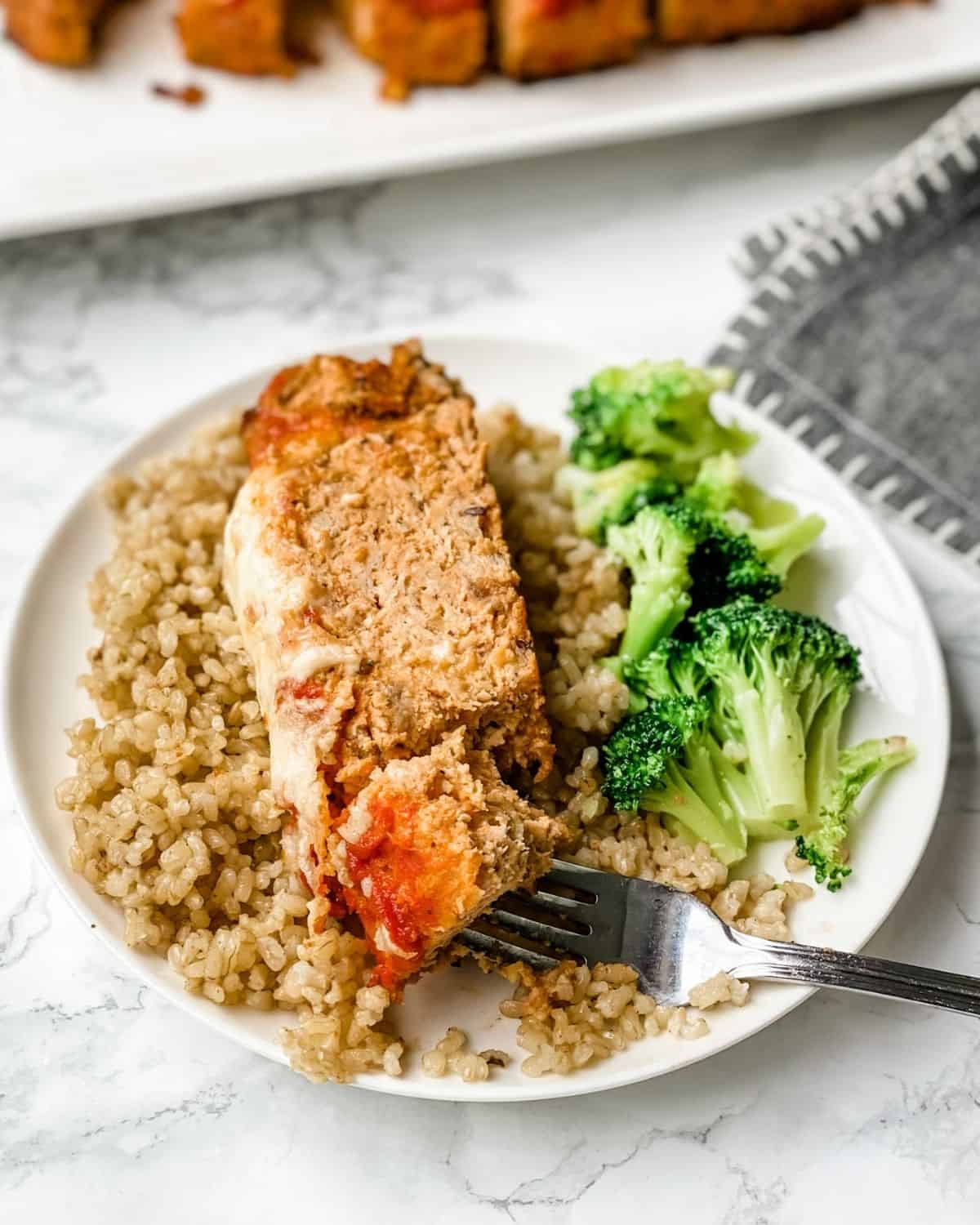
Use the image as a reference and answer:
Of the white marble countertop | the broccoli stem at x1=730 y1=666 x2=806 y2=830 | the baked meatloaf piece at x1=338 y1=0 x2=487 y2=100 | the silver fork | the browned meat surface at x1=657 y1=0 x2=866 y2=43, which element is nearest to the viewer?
the silver fork

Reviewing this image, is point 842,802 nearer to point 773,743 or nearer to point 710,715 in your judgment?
point 773,743

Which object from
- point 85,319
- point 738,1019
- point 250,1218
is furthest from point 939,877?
point 85,319

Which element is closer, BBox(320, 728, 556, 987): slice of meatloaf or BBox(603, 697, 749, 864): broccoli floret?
BBox(320, 728, 556, 987): slice of meatloaf

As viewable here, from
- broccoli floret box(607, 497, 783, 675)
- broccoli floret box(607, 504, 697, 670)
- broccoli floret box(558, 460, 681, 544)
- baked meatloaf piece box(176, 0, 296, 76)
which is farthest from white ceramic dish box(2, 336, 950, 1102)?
baked meatloaf piece box(176, 0, 296, 76)

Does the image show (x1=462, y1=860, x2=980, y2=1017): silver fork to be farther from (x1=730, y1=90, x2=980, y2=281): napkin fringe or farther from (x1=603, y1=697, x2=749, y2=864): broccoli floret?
(x1=730, y1=90, x2=980, y2=281): napkin fringe

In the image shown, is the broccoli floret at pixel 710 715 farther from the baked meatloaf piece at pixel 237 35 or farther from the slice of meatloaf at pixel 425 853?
the baked meatloaf piece at pixel 237 35

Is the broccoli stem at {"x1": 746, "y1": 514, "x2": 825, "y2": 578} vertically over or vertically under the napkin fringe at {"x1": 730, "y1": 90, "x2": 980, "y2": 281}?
under

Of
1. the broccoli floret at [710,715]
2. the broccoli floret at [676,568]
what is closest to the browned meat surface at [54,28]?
the broccoli floret at [676,568]

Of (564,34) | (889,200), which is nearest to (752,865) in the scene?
(889,200)
